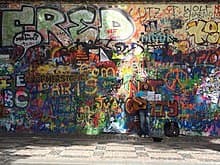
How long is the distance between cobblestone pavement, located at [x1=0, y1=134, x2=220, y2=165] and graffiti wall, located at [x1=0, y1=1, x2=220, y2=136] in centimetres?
76

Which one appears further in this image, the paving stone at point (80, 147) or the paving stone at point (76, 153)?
the paving stone at point (80, 147)

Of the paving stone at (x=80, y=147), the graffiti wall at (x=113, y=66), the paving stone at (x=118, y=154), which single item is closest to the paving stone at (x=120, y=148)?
the paving stone at (x=80, y=147)

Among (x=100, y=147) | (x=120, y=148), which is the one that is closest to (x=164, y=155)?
(x=120, y=148)

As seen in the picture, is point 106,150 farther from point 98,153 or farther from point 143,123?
point 143,123

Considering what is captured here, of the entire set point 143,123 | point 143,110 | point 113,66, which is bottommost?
point 143,123

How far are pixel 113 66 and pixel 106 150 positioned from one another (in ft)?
14.6

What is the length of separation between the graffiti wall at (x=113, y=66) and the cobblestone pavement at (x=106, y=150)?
76 cm

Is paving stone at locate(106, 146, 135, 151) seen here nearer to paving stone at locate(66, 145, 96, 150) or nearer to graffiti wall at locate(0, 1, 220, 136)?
paving stone at locate(66, 145, 96, 150)

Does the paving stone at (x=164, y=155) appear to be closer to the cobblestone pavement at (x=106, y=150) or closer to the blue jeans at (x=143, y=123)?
the cobblestone pavement at (x=106, y=150)

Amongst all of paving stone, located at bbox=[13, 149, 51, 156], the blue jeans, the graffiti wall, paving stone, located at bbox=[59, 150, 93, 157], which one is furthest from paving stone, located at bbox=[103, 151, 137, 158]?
the graffiti wall

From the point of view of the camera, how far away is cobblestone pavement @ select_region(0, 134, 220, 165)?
38.1ft

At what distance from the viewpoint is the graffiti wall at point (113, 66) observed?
17203mm

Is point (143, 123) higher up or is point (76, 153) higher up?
point (143, 123)

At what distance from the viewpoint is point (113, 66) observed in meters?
17.2
